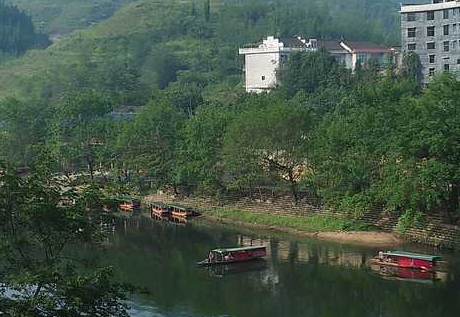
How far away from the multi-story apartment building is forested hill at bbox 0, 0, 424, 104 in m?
31.0

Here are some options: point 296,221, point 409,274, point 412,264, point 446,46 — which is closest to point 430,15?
point 446,46

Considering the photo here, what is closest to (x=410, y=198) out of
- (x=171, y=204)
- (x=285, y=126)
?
(x=285, y=126)

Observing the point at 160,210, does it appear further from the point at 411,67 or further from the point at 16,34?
the point at 16,34

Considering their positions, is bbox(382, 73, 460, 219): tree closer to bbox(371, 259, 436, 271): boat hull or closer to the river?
the river

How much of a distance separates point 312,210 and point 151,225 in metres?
10.7

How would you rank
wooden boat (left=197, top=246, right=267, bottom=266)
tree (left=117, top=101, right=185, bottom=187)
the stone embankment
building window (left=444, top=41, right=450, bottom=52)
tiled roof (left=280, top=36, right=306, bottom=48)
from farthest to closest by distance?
tiled roof (left=280, top=36, right=306, bottom=48) < building window (left=444, top=41, right=450, bottom=52) < tree (left=117, top=101, right=185, bottom=187) < the stone embankment < wooden boat (left=197, top=246, right=267, bottom=266)

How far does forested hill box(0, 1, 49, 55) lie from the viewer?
16338 centimetres

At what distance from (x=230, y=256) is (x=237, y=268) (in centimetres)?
88

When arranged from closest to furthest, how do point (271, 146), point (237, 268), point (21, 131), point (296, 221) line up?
1. point (237, 268)
2. point (296, 221)
3. point (271, 146)
4. point (21, 131)

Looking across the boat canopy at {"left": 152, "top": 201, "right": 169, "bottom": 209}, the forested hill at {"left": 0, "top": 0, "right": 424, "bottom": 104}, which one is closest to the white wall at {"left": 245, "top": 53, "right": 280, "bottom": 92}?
the forested hill at {"left": 0, "top": 0, "right": 424, "bottom": 104}

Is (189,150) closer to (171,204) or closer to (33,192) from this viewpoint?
(171,204)

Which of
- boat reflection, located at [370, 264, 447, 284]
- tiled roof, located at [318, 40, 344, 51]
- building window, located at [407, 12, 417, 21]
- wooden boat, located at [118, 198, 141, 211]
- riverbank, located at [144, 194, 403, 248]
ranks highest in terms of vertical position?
building window, located at [407, 12, 417, 21]

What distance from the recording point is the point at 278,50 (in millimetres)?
91875

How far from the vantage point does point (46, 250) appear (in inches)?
791
